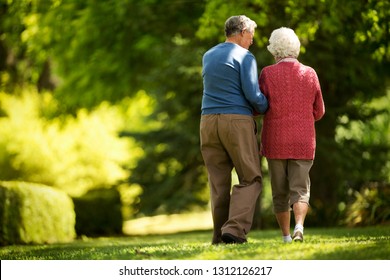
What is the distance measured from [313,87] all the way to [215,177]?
1176 mm

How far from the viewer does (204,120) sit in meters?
7.36

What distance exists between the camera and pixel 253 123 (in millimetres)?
7344

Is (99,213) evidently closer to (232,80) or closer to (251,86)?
(232,80)

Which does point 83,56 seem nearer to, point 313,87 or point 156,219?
point 156,219

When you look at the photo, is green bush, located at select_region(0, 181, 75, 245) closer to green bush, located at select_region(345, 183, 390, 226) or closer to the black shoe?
the black shoe

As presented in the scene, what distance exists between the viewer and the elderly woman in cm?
720

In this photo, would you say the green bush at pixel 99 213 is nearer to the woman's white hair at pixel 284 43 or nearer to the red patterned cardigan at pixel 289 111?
the red patterned cardigan at pixel 289 111

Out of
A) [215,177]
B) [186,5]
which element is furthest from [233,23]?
[186,5]

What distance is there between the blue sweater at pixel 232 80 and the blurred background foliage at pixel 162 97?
4.79 meters

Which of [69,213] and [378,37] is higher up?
[378,37]

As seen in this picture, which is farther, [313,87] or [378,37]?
[378,37]

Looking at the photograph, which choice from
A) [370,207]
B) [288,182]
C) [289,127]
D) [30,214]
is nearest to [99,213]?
[30,214]

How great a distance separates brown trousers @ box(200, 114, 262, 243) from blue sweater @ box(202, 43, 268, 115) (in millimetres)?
89

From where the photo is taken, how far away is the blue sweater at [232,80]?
7141mm
